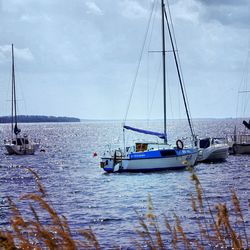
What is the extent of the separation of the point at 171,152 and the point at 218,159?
1452cm

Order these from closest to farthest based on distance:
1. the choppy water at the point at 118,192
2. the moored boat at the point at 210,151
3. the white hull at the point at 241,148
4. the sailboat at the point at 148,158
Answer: the choppy water at the point at 118,192
the sailboat at the point at 148,158
the moored boat at the point at 210,151
the white hull at the point at 241,148

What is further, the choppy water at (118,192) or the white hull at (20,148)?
the white hull at (20,148)

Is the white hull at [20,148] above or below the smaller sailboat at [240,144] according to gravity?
below

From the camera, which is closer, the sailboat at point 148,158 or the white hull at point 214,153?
the sailboat at point 148,158

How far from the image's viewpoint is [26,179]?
44219 millimetres

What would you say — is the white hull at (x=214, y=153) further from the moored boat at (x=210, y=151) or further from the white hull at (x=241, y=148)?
the white hull at (x=241, y=148)

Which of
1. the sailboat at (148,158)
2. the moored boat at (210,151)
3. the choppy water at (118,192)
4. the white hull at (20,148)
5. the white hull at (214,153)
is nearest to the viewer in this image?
the choppy water at (118,192)

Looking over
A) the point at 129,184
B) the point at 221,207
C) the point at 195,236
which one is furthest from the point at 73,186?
the point at 221,207

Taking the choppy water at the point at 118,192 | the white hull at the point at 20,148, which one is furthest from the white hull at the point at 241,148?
the white hull at the point at 20,148

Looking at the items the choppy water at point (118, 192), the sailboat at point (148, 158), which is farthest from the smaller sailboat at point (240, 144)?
the sailboat at point (148, 158)

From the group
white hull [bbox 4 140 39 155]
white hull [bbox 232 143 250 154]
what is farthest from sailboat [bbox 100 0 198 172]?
white hull [bbox 4 140 39 155]

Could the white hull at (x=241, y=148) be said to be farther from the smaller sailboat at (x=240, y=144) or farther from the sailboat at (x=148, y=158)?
the sailboat at (x=148, y=158)

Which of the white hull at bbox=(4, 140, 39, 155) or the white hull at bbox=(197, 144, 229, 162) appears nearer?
the white hull at bbox=(197, 144, 229, 162)

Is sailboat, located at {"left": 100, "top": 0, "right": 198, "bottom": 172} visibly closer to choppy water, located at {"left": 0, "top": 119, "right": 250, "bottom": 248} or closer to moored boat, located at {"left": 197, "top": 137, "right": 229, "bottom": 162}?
choppy water, located at {"left": 0, "top": 119, "right": 250, "bottom": 248}
